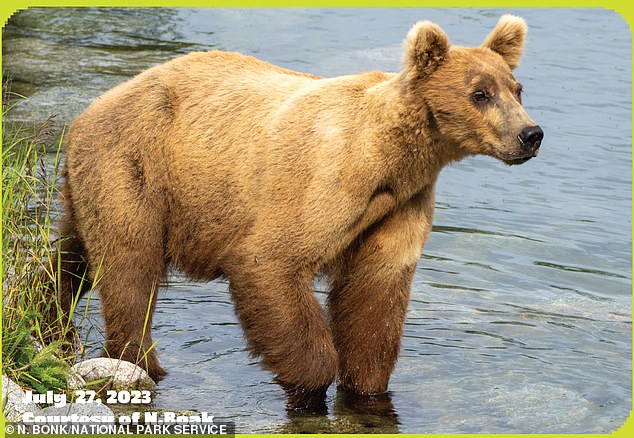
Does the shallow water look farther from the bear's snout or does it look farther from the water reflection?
the bear's snout

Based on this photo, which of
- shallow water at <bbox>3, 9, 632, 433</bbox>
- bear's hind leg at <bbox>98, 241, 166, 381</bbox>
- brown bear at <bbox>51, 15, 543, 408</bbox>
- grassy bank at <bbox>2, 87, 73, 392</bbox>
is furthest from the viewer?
shallow water at <bbox>3, 9, 632, 433</bbox>

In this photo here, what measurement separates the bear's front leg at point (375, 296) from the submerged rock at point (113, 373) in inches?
51.4

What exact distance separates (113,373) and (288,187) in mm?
1575

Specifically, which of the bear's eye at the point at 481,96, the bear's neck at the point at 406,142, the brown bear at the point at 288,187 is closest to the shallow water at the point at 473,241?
the brown bear at the point at 288,187

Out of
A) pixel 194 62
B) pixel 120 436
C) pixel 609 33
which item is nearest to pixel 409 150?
pixel 194 62

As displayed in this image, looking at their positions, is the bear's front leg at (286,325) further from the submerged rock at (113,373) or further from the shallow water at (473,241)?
the submerged rock at (113,373)

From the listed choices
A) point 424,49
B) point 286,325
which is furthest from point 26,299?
point 424,49

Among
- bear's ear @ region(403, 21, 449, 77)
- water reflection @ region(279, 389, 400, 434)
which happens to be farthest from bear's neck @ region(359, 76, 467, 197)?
water reflection @ region(279, 389, 400, 434)

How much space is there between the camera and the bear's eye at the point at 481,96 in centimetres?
617

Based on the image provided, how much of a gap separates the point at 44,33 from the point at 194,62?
11.7 metres

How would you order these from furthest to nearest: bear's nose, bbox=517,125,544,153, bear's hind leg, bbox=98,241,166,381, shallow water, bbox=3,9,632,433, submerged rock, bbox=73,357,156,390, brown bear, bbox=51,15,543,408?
shallow water, bbox=3,9,632,433 → bear's hind leg, bbox=98,241,166,381 → submerged rock, bbox=73,357,156,390 → brown bear, bbox=51,15,543,408 → bear's nose, bbox=517,125,544,153

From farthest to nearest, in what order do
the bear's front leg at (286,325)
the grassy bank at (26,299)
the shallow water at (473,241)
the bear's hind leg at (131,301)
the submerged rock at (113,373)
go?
1. the shallow water at (473,241)
2. the bear's hind leg at (131,301)
3. the submerged rock at (113,373)
4. the bear's front leg at (286,325)
5. the grassy bank at (26,299)

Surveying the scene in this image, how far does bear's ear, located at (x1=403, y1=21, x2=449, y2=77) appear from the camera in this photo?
6.22m

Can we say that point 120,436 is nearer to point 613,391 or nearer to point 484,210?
point 613,391
